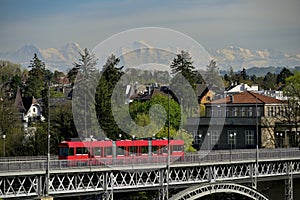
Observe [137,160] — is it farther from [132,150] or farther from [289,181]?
[289,181]

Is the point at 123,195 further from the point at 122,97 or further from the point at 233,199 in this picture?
the point at 122,97

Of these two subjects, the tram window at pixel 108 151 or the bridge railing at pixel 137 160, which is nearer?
the bridge railing at pixel 137 160

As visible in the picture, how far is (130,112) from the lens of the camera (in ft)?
284

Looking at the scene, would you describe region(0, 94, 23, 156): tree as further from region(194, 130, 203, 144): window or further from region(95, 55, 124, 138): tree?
region(194, 130, 203, 144): window

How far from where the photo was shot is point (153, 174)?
179 feet

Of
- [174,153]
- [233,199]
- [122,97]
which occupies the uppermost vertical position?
[122,97]

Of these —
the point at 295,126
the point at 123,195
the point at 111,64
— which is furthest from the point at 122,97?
the point at 123,195

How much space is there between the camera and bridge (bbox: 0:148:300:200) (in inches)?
1789

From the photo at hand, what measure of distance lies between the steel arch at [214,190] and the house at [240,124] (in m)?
31.0

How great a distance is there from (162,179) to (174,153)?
6.54 m

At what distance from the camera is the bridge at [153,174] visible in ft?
149

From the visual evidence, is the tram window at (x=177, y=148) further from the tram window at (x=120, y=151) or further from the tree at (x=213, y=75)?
the tree at (x=213, y=75)

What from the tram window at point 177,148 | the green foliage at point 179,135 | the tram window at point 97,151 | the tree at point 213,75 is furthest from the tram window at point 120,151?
the tree at point 213,75

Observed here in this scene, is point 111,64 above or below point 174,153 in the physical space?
above
